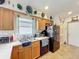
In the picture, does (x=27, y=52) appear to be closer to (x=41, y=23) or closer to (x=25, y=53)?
(x=25, y=53)

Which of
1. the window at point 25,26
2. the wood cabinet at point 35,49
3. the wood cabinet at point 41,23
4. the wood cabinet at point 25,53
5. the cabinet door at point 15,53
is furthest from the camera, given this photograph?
the wood cabinet at point 41,23

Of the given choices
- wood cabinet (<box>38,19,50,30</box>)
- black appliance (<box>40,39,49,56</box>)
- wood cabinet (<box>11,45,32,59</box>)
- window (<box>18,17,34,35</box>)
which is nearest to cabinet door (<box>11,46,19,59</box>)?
wood cabinet (<box>11,45,32,59</box>)

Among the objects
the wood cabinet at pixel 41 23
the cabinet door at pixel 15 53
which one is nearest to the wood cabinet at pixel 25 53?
the cabinet door at pixel 15 53

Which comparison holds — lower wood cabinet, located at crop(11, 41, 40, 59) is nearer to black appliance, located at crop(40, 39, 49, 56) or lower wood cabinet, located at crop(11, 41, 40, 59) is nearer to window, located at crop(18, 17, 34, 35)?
black appliance, located at crop(40, 39, 49, 56)

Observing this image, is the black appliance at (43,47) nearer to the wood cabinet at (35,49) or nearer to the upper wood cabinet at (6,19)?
the wood cabinet at (35,49)

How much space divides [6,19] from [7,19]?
0.04 meters

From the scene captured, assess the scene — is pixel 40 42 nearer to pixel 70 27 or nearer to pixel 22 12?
pixel 22 12

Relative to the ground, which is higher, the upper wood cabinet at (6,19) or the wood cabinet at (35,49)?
the upper wood cabinet at (6,19)

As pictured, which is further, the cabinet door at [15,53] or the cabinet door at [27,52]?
the cabinet door at [27,52]

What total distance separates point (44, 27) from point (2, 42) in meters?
3.00

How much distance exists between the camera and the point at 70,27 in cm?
732

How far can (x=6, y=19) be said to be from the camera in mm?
2912

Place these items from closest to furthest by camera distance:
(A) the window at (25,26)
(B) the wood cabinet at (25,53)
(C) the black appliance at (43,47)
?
(B) the wood cabinet at (25,53) → (A) the window at (25,26) → (C) the black appliance at (43,47)

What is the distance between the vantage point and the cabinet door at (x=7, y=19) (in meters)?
2.85
